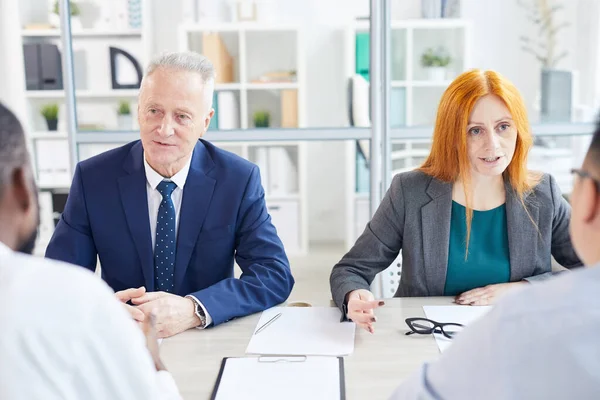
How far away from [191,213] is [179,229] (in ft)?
0.18

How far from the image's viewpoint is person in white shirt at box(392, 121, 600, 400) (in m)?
0.68

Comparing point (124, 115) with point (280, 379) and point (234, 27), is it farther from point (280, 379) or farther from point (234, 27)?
point (280, 379)

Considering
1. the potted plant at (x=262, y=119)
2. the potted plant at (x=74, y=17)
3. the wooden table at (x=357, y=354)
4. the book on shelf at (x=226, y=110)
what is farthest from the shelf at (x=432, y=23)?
the wooden table at (x=357, y=354)

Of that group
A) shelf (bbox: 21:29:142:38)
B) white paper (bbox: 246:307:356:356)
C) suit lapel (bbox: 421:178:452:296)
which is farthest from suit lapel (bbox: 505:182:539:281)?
shelf (bbox: 21:29:142:38)

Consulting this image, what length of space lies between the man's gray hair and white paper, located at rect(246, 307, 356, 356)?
69cm

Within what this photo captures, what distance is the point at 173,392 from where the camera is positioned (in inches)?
38.8

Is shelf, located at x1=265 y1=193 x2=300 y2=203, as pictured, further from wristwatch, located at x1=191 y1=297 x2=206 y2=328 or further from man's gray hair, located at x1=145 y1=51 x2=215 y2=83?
wristwatch, located at x1=191 y1=297 x2=206 y2=328

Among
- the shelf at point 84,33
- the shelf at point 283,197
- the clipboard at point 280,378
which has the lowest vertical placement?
the shelf at point 283,197

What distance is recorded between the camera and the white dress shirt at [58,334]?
0.73 meters

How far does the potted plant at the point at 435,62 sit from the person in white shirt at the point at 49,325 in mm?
3927

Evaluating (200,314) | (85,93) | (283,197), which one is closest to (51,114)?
(85,93)

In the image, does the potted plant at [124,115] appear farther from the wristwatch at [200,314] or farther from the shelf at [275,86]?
the wristwatch at [200,314]

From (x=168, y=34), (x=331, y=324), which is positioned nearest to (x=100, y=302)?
(x=331, y=324)

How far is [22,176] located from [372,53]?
2122 mm
